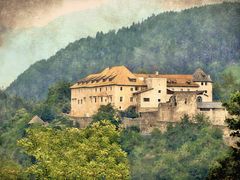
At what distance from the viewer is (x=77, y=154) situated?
20.8 meters

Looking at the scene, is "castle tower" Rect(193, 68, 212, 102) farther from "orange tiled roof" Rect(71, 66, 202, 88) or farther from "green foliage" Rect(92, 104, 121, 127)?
"green foliage" Rect(92, 104, 121, 127)

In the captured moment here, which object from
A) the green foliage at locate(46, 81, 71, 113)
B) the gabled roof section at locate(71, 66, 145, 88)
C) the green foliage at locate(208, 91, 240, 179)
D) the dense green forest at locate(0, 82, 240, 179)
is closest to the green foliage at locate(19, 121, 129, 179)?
the dense green forest at locate(0, 82, 240, 179)

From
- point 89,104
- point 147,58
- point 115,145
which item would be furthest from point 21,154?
point 147,58

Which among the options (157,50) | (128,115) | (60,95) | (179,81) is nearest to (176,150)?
(128,115)

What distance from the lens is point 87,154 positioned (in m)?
21.0

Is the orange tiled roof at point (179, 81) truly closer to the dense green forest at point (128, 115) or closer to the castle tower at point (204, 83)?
the castle tower at point (204, 83)

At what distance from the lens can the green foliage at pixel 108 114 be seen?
29.2m

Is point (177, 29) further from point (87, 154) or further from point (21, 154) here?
point (87, 154)

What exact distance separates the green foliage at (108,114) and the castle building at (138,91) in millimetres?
222

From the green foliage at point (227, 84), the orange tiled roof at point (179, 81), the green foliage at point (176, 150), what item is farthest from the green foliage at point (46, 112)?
the green foliage at point (227, 84)

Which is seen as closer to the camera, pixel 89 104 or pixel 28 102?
pixel 89 104

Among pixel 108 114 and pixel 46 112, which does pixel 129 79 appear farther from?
pixel 46 112

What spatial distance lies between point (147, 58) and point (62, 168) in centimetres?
2100

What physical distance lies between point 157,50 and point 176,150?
12545mm
